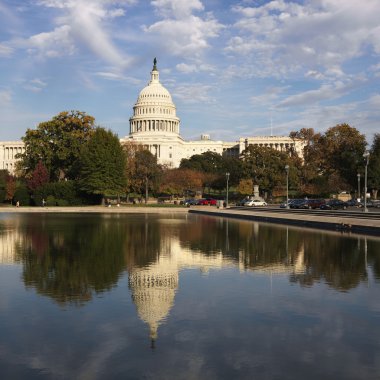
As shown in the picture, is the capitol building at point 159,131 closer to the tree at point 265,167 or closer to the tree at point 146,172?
the tree at point 265,167

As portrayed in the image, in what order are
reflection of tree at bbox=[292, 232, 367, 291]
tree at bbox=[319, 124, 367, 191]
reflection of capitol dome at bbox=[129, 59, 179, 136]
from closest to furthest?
reflection of tree at bbox=[292, 232, 367, 291], tree at bbox=[319, 124, 367, 191], reflection of capitol dome at bbox=[129, 59, 179, 136]

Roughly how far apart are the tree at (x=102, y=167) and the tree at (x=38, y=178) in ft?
18.6

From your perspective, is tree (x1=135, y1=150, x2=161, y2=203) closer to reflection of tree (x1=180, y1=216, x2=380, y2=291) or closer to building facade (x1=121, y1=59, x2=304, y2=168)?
reflection of tree (x1=180, y1=216, x2=380, y2=291)

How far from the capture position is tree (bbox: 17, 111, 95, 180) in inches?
3123

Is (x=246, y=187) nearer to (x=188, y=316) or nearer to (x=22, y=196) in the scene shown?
(x=22, y=196)

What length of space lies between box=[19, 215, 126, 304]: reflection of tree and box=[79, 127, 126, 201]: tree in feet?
159

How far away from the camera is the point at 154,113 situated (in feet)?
527

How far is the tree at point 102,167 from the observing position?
2813 inches

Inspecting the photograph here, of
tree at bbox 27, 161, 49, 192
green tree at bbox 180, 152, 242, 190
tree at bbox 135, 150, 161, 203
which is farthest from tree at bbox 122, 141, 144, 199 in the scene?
green tree at bbox 180, 152, 242, 190

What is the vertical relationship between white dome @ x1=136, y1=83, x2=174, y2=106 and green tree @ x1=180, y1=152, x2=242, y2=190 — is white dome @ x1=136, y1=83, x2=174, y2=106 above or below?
above

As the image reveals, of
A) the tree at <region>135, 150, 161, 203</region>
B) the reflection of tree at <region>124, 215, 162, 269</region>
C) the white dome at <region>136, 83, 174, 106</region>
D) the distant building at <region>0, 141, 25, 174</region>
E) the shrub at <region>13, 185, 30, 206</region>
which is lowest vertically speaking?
the reflection of tree at <region>124, 215, 162, 269</region>

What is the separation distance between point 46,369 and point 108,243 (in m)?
14.7

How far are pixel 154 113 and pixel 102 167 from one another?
91246mm

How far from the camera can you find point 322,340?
801 cm
